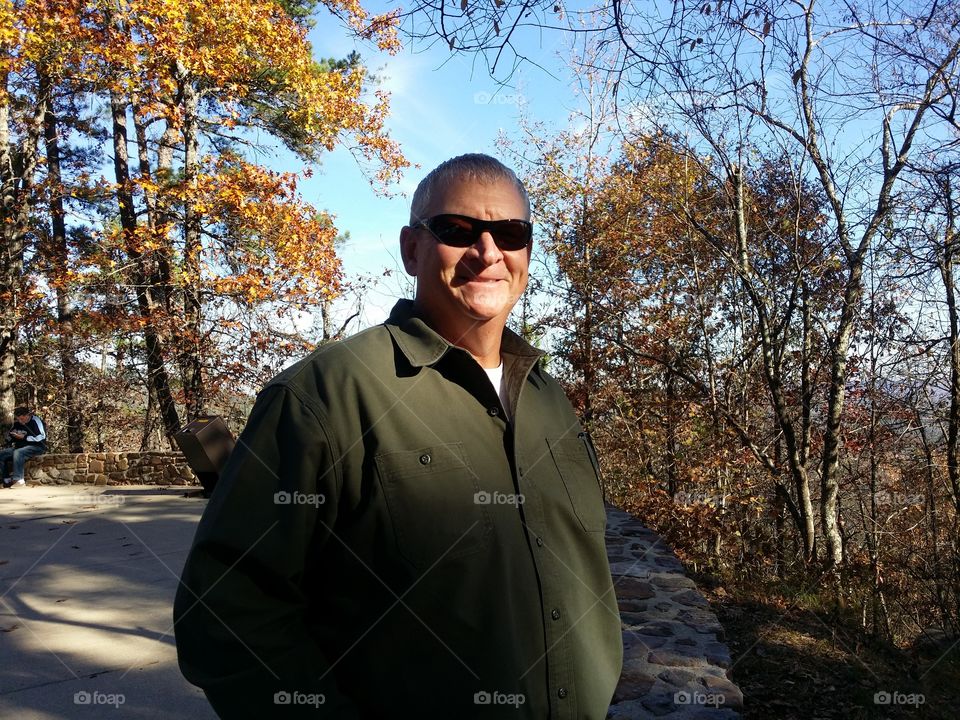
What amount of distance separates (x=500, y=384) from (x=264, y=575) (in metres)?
0.77

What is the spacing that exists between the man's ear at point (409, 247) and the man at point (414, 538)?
0.01 meters

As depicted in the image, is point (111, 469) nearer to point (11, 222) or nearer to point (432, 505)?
point (11, 222)

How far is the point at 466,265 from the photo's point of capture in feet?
5.64

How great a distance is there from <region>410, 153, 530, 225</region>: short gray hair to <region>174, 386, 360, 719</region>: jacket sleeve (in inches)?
24.4

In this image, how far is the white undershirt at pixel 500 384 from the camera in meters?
1.81

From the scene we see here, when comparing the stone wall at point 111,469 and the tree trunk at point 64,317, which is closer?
the stone wall at point 111,469

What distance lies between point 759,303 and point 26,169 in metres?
16.1

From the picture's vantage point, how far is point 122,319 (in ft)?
47.5
